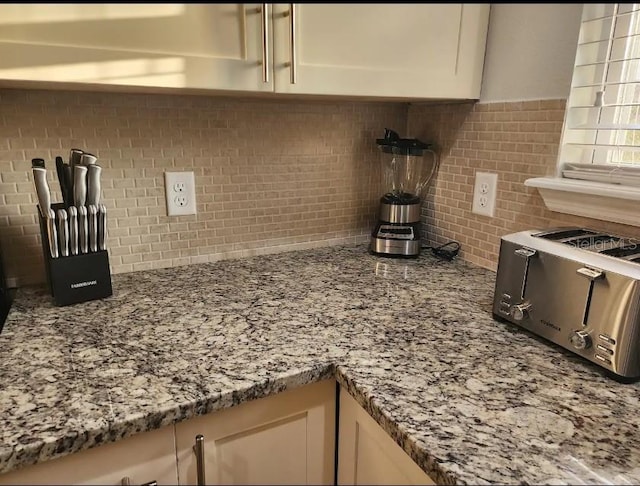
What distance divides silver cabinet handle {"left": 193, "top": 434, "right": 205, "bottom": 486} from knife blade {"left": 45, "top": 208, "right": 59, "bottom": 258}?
0.49 metres

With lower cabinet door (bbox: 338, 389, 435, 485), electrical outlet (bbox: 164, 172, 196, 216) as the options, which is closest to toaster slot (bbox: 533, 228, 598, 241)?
lower cabinet door (bbox: 338, 389, 435, 485)

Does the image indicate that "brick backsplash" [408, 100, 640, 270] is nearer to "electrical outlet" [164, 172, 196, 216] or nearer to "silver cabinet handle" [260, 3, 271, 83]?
"silver cabinet handle" [260, 3, 271, 83]

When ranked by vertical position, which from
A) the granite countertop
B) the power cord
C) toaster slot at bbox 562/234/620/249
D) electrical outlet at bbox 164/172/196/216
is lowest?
the granite countertop

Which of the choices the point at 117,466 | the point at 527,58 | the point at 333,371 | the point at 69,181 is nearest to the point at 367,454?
the point at 333,371

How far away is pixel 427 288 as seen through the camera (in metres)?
1.10

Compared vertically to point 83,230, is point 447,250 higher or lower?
lower

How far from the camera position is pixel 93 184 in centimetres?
92

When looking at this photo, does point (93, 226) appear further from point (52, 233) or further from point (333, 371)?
point (333, 371)

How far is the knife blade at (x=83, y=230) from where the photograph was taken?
91 centimetres

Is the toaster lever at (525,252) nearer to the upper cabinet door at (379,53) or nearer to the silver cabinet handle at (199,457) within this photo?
the upper cabinet door at (379,53)

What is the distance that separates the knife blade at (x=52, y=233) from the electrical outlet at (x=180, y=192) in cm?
32

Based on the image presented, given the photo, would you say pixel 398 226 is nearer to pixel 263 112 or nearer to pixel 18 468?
pixel 263 112

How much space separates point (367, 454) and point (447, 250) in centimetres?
72

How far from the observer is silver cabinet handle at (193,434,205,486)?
2.37 feet
